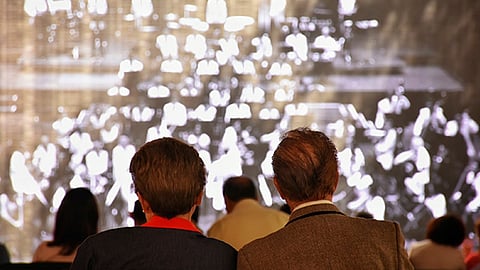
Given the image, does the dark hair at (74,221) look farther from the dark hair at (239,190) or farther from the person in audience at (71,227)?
the dark hair at (239,190)

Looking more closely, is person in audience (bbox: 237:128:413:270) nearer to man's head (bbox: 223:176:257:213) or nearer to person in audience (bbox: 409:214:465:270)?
man's head (bbox: 223:176:257:213)

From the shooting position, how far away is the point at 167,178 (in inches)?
71.3

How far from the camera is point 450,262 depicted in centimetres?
395

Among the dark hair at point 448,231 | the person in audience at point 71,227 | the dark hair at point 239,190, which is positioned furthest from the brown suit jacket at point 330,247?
the dark hair at point 448,231

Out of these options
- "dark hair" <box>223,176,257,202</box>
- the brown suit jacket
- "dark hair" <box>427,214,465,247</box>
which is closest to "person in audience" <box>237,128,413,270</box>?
the brown suit jacket

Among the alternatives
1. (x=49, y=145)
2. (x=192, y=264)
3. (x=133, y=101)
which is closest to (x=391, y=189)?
(x=133, y=101)

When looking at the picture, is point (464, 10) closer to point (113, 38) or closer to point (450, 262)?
point (113, 38)

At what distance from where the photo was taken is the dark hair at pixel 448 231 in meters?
3.95

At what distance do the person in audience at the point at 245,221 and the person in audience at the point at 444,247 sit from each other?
2.19 feet

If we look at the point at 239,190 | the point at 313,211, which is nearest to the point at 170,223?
the point at 313,211

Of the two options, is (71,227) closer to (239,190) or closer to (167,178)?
(239,190)

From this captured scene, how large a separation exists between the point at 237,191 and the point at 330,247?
205 cm

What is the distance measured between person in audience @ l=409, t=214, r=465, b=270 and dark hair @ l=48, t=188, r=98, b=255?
1.53m

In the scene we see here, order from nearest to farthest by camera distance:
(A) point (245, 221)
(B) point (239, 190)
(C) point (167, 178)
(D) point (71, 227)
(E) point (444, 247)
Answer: (C) point (167, 178)
(D) point (71, 227)
(A) point (245, 221)
(B) point (239, 190)
(E) point (444, 247)
